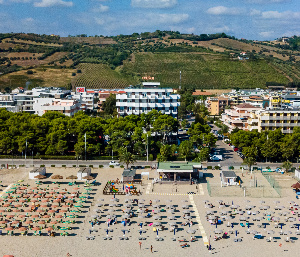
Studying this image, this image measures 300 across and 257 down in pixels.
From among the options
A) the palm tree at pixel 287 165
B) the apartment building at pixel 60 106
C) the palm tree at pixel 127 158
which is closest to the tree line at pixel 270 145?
the palm tree at pixel 287 165

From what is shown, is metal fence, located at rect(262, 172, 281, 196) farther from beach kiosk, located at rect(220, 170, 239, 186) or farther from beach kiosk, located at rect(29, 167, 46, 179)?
beach kiosk, located at rect(29, 167, 46, 179)

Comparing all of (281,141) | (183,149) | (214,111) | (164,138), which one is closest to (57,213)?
(183,149)

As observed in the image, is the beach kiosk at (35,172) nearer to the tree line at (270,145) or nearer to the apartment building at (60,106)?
the tree line at (270,145)

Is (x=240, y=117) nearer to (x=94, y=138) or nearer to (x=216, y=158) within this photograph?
A: (x=216, y=158)

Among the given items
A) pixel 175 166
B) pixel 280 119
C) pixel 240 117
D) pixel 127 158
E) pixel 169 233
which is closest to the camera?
pixel 169 233

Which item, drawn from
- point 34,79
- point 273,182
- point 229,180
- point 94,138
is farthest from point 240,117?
point 34,79
